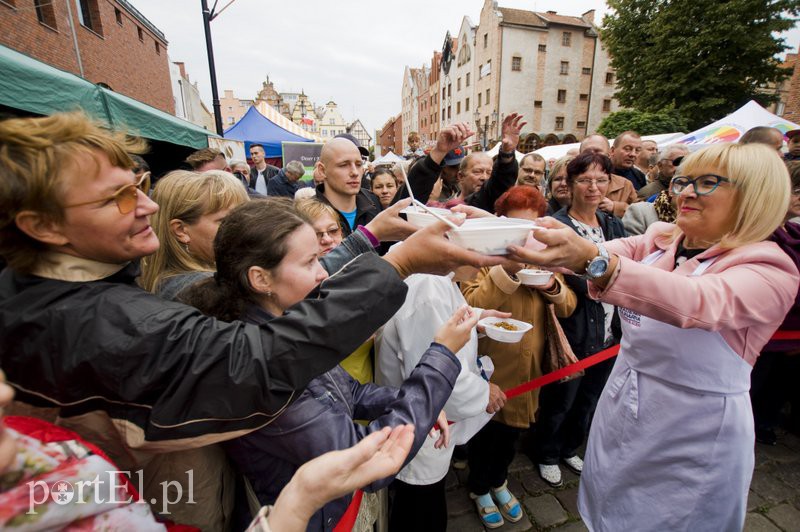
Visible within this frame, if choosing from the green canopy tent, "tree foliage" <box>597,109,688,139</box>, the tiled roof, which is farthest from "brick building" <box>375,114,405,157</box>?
the green canopy tent

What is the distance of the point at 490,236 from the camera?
1246 mm

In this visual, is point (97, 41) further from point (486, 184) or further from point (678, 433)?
point (678, 433)

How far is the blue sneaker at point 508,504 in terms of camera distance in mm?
2697

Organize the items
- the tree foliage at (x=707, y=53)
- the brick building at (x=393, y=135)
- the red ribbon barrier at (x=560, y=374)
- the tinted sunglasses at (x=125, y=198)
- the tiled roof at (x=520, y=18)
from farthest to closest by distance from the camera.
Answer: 1. the brick building at (x=393, y=135)
2. the tiled roof at (x=520, y=18)
3. the tree foliage at (x=707, y=53)
4. the red ribbon barrier at (x=560, y=374)
5. the tinted sunglasses at (x=125, y=198)

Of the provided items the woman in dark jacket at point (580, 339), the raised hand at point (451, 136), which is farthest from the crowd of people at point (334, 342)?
the raised hand at point (451, 136)

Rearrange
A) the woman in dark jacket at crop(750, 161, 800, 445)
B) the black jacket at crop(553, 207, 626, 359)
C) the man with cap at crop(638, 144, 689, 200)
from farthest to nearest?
the man with cap at crop(638, 144, 689, 200)
the woman in dark jacket at crop(750, 161, 800, 445)
the black jacket at crop(553, 207, 626, 359)

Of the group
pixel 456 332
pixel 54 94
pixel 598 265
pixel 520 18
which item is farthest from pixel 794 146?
pixel 520 18

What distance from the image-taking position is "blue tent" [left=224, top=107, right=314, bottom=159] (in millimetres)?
14055

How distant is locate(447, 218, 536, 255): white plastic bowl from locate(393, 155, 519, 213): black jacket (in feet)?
7.40

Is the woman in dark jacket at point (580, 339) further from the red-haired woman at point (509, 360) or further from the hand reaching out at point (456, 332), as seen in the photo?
the hand reaching out at point (456, 332)

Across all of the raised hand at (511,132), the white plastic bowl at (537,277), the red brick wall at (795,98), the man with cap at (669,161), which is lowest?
the white plastic bowl at (537,277)

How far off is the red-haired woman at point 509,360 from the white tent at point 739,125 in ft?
27.7

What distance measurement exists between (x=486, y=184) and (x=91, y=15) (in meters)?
21.6

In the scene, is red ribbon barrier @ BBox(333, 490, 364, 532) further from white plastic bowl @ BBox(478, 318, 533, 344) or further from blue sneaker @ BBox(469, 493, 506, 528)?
blue sneaker @ BBox(469, 493, 506, 528)
